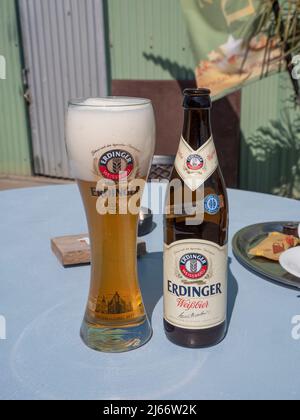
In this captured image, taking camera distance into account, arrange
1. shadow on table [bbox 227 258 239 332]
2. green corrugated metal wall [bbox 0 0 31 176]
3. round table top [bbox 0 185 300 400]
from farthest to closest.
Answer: green corrugated metal wall [bbox 0 0 31 176] < shadow on table [bbox 227 258 239 332] < round table top [bbox 0 185 300 400]

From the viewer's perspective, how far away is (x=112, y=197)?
0.90 metres

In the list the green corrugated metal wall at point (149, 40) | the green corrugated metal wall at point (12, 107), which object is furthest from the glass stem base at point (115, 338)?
the green corrugated metal wall at point (12, 107)

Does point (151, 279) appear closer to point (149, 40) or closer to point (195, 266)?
point (195, 266)

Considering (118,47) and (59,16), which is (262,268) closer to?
(118,47)

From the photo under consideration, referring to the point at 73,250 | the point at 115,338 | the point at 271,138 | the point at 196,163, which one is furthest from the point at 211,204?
the point at 271,138

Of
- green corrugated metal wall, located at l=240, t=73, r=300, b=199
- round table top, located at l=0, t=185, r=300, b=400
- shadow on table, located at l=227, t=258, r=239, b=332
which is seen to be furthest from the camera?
green corrugated metal wall, located at l=240, t=73, r=300, b=199

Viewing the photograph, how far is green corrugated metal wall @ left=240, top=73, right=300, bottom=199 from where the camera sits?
4223mm

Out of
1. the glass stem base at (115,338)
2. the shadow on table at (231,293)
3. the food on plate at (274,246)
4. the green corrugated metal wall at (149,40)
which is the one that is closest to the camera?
the glass stem base at (115,338)

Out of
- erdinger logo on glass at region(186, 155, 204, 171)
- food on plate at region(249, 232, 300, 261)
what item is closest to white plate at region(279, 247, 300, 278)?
food on plate at region(249, 232, 300, 261)

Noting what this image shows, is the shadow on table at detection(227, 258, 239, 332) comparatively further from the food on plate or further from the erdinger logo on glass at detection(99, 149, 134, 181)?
the erdinger logo on glass at detection(99, 149, 134, 181)

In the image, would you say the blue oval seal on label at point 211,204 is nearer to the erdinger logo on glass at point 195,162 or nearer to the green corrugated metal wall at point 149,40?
the erdinger logo on glass at point 195,162

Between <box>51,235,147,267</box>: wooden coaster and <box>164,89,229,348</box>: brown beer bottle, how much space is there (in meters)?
0.33

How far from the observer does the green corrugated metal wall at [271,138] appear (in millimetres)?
4223

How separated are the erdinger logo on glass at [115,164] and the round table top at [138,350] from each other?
32 centimetres
